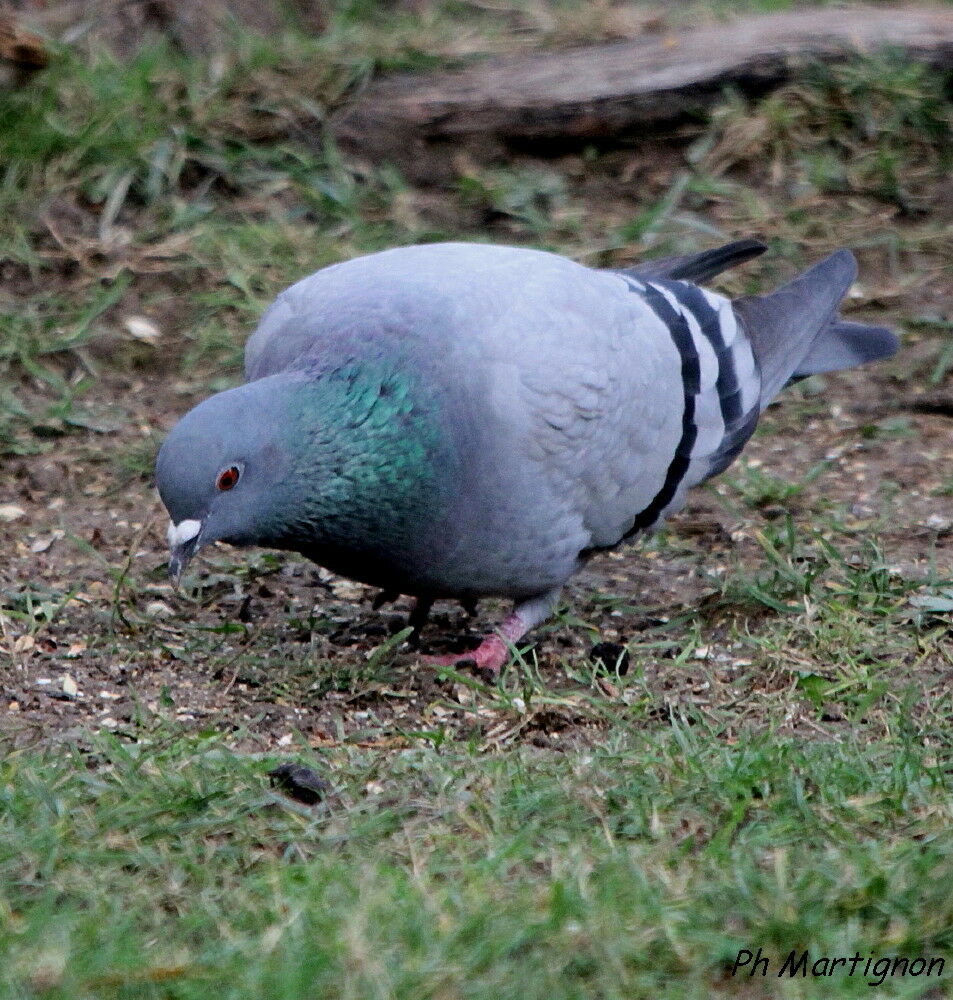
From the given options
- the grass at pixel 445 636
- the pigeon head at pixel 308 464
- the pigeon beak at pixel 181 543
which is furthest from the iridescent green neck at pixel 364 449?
the grass at pixel 445 636

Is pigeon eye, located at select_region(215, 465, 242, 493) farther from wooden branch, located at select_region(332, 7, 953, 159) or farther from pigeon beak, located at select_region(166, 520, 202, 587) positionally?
wooden branch, located at select_region(332, 7, 953, 159)

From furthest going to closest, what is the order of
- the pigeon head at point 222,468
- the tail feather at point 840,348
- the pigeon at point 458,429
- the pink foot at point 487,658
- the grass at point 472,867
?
1. the tail feather at point 840,348
2. the pink foot at point 487,658
3. the pigeon at point 458,429
4. the pigeon head at point 222,468
5. the grass at point 472,867

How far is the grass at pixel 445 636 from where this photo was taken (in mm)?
2846

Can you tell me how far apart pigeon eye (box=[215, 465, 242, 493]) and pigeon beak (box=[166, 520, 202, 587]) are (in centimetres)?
11

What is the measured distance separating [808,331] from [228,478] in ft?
7.54

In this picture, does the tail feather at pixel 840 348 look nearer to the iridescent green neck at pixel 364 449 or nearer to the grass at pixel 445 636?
the grass at pixel 445 636

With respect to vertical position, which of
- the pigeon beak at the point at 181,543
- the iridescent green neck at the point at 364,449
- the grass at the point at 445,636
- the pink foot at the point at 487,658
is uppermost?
the iridescent green neck at the point at 364,449

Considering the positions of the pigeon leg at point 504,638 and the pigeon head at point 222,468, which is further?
the pigeon leg at point 504,638

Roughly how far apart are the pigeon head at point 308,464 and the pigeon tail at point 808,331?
5.39 feet

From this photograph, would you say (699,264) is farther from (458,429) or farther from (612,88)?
(612,88)

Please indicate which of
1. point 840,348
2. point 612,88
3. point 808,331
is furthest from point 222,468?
point 612,88

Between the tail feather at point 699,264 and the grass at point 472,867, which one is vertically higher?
the tail feather at point 699,264

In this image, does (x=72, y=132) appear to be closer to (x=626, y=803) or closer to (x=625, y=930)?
(x=626, y=803)

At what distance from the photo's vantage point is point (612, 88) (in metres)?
6.87
